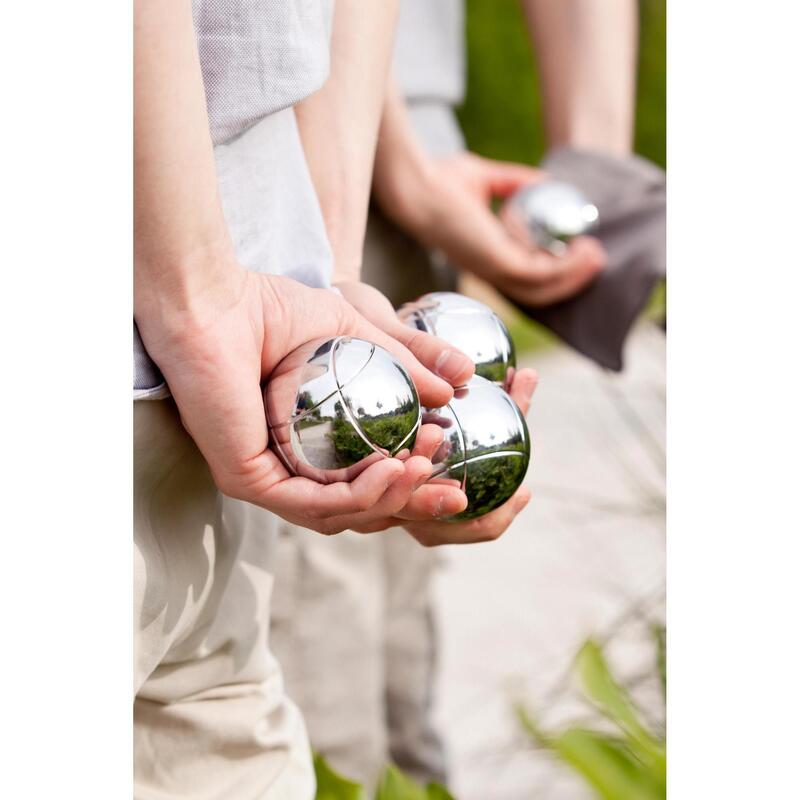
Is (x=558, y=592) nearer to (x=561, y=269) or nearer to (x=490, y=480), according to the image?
(x=561, y=269)

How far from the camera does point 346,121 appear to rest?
0.97m

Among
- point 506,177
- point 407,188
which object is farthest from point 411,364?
point 506,177

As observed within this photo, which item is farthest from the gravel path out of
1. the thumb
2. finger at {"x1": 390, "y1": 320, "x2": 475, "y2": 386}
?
finger at {"x1": 390, "y1": 320, "x2": 475, "y2": 386}

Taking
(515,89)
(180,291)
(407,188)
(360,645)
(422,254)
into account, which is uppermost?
(180,291)

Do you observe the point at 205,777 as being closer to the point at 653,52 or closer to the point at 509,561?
the point at 509,561

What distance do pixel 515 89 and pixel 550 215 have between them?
284 cm

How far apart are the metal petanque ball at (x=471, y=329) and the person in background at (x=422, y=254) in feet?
1.59

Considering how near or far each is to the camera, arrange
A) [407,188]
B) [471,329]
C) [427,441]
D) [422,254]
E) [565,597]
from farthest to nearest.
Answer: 1. [565,597]
2. [422,254]
3. [407,188]
4. [471,329]
5. [427,441]

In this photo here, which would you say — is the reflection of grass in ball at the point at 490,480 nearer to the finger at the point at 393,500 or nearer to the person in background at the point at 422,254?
the finger at the point at 393,500

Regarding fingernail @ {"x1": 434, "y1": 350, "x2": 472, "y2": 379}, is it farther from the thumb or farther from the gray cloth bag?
the thumb

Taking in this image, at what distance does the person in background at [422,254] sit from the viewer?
1421 millimetres

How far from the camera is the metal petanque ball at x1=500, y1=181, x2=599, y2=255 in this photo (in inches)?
56.8

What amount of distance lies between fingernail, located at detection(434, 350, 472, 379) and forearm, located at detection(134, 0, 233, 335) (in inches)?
6.9
